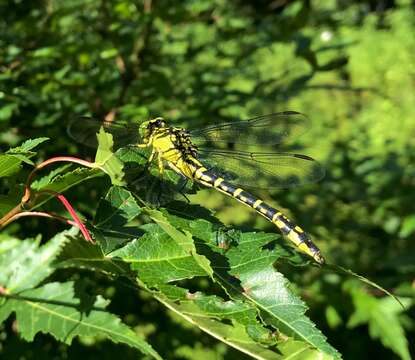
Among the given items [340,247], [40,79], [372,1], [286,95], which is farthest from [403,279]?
[372,1]

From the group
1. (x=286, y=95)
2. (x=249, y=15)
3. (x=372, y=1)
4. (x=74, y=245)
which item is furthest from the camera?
(x=372, y=1)

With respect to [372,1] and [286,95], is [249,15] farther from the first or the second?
[372,1]

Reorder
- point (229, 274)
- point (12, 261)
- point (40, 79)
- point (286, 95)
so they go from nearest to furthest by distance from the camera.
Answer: point (229, 274) → point (12, 261) → point (40, 79) → point (286, 95)

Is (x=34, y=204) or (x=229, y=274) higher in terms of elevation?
(x=34, y=204)

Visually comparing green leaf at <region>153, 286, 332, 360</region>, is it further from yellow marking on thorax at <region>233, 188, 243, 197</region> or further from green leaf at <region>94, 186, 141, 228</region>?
yellow marking on thorax at <region>233, 188, 243, 197</region>

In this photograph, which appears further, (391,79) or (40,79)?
(391,79)

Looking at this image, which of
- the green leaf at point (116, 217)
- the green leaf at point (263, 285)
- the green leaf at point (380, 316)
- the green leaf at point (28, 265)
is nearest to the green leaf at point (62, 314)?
the green leaf at point (28, 265)

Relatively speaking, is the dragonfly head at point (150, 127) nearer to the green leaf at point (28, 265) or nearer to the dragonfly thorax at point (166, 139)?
the dragonfly thorax at point (166, 139)
